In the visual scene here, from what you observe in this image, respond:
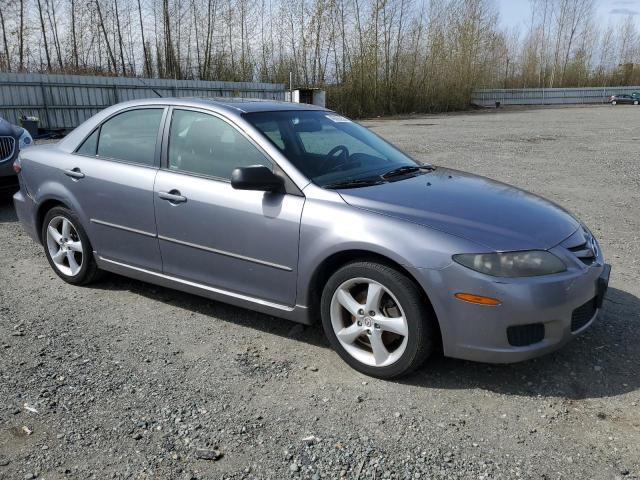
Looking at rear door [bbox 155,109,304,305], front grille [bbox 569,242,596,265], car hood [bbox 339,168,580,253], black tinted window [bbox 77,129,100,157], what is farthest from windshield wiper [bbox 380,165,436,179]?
black tinted window [bbox 77,129,100,157]

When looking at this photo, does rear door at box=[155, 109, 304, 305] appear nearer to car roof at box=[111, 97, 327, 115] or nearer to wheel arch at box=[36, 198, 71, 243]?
car roof at box=[111, 97, 327, 115]

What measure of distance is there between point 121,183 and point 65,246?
1.02 m

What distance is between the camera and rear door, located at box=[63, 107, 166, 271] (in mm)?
4168

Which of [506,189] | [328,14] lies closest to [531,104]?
[328,14]

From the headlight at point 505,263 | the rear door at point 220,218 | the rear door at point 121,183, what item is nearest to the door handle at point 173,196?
the rear door at point 220,218

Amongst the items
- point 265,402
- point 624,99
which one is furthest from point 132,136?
point 624,99

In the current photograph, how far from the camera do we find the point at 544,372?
339 cm

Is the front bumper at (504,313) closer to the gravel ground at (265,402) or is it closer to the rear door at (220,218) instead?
the gravel ground at (265,402)

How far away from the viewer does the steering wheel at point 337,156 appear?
3.91 m

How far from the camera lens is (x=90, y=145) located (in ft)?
15.3

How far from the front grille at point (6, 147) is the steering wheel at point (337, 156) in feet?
18.8

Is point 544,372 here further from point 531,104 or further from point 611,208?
point 531,104

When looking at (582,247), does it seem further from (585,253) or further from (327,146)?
(327,146)

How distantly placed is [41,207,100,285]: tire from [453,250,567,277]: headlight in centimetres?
312
